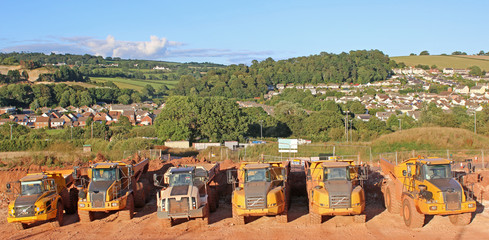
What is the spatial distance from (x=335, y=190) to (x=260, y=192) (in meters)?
2.46

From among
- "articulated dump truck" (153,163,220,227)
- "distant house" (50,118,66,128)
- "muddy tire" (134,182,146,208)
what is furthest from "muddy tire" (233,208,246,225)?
"distant house" (50,118,66,128)

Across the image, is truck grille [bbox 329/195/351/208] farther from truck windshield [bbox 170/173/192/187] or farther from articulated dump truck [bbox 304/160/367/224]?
truck windshield [bbox 170/173/192/187]

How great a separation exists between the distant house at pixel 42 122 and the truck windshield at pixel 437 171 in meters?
93.8

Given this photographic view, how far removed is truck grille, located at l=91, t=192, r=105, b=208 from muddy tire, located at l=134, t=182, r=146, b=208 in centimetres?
244

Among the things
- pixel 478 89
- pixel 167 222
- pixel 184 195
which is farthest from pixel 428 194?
pixel 478 89

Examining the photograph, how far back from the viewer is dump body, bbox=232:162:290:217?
14602 millimetres

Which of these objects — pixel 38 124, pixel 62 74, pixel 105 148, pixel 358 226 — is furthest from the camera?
pixel 62 74

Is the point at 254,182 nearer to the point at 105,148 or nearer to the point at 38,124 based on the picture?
the point at 105,148

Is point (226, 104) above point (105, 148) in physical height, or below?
above

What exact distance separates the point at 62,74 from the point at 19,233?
5825 inches

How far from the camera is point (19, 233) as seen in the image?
16.0 m

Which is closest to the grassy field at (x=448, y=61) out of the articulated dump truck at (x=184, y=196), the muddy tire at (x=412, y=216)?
the muddy tire at (x=412, y=216)

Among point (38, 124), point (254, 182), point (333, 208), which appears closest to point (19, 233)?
point (254, 182)

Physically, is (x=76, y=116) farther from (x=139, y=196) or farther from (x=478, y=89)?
(x=478, y=89)
